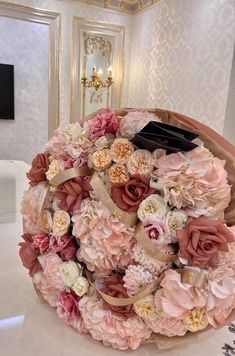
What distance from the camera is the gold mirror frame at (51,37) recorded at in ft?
10.9

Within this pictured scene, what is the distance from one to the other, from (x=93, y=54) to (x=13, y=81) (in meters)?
1.13

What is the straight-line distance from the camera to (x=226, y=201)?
0.44m

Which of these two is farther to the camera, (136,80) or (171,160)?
(136,80)

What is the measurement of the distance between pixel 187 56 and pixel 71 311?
2.87 metres

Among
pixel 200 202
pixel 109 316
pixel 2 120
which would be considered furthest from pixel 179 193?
pixel 2 120

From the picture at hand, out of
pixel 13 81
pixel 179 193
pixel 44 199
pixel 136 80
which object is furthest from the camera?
pixel 136 80

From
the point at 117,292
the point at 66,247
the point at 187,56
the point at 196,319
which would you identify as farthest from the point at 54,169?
the point at 187,56

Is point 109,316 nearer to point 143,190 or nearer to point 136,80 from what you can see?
point 143,190

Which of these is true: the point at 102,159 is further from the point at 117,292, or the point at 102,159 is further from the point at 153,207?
the point at 117,292

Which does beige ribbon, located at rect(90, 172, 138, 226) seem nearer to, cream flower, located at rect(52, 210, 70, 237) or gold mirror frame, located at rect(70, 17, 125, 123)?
cream flower, located at rect(52, 210, 70, 237)

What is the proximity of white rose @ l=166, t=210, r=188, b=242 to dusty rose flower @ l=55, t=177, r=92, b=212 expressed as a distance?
15 cm

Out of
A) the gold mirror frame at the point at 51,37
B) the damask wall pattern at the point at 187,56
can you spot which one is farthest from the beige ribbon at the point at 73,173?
the gold mirror frame at the point at 51,37

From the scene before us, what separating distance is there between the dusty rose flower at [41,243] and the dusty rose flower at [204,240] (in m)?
0.27

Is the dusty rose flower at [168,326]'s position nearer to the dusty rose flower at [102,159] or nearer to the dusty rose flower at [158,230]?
the dusty rose flower at [158,230]
